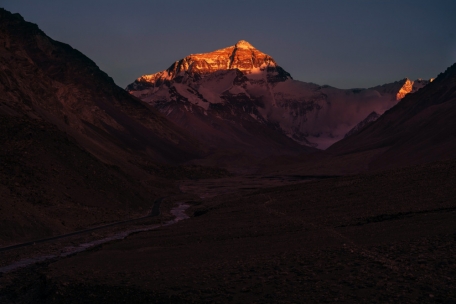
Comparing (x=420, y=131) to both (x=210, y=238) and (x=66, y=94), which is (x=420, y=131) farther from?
(x=210, y=238)

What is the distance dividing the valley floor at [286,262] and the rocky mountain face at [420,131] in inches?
2172

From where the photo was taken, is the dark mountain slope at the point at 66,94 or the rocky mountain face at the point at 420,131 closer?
the rocky mountain face at the point at 420,131

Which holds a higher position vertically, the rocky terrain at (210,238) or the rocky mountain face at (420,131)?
the rocky mountain face at (420,131)

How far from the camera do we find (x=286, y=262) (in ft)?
79.0

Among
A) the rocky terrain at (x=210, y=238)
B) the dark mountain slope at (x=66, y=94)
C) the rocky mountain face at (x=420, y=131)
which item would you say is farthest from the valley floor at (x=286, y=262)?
the dark mountain slope at (x=66, y=94)

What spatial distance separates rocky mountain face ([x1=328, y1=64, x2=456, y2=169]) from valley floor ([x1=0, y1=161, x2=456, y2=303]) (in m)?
55.2

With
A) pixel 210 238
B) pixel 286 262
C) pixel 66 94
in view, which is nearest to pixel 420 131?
pixel 66 94

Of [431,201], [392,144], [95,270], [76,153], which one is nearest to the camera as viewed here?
[95,270]

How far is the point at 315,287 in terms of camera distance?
19906 mm

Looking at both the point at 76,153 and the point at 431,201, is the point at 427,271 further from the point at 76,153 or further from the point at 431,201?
the point at 76,153

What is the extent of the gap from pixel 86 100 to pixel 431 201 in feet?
484

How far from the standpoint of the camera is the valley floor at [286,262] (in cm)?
1975

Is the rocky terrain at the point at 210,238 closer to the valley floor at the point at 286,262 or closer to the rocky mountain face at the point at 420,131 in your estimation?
the valley floor at the point at 286,262

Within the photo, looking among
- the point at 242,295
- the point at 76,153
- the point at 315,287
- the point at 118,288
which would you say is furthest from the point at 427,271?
the point at 76,153
